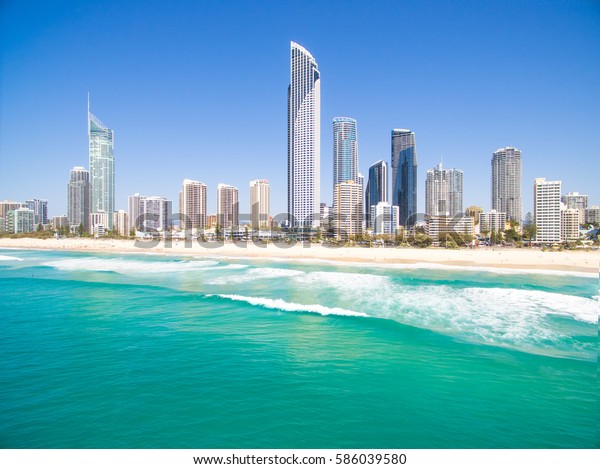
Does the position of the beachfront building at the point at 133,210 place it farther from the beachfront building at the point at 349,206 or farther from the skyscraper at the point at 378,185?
the skyscraper at the point at 378,185

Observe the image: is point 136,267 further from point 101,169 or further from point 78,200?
point 101,169

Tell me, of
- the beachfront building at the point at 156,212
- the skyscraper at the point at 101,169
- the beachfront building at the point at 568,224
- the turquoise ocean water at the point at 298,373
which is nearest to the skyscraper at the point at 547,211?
the beachfront building at the point at 568,224

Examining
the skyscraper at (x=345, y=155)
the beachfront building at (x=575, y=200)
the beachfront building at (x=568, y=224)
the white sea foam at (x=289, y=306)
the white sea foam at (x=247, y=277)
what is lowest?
the white sea foam at (x=247, y=277)

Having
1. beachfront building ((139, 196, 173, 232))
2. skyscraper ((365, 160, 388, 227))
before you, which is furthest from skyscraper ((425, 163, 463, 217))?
beachfront building ((139, 196, 173, 232))

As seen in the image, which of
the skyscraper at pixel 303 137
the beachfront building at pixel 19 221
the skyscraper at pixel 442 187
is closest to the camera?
the beachfront building at pixel 19 221

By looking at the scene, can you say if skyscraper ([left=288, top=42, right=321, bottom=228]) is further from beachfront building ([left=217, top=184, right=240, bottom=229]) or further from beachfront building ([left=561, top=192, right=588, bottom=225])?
beachfront building ([left=561, top=192, right=588, bottom=225])

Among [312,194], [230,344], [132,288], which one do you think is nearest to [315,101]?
[312,194]
